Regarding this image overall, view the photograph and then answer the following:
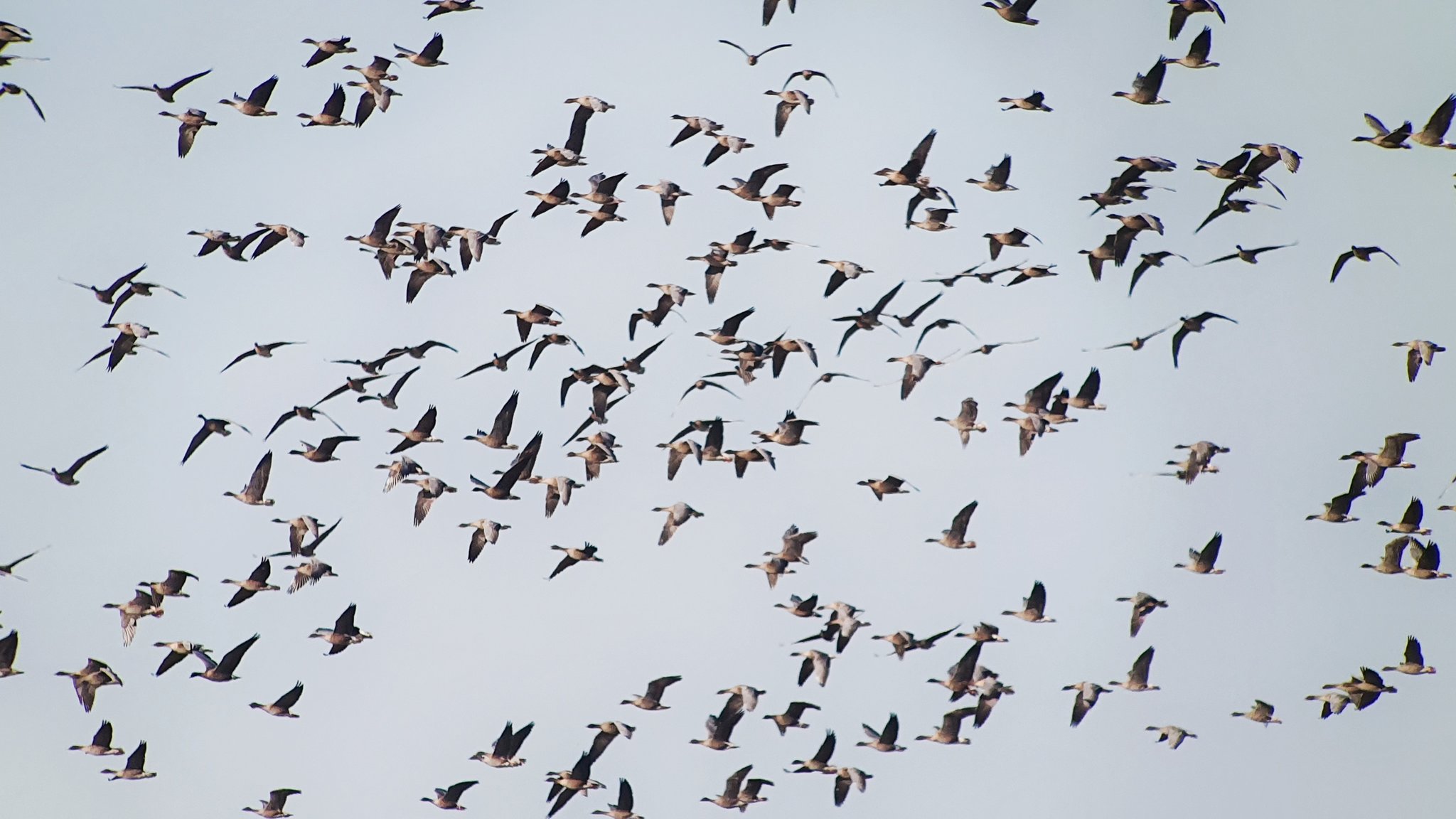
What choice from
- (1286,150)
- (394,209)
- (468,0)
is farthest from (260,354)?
(1286,150)

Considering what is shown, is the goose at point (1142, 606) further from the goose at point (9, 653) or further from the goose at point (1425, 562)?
the goose at point (9, 653)

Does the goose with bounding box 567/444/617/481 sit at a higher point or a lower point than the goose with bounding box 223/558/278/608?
higher

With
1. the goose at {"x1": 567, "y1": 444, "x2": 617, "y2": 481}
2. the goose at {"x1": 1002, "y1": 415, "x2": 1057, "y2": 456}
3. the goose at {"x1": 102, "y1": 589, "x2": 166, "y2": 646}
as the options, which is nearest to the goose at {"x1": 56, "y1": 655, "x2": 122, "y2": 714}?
the goose at {"x1": 102, "y1": 589, "x2": 166, "y2": 646}

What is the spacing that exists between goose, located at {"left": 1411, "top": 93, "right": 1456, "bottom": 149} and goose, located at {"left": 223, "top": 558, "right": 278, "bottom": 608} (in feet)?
68.2

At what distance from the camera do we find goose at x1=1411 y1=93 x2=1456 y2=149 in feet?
139

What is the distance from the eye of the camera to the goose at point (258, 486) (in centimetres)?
4516

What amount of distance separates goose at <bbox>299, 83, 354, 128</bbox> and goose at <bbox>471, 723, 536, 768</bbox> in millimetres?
11261

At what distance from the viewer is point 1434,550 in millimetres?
46000

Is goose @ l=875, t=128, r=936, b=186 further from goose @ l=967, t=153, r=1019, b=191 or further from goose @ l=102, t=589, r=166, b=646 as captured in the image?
goose @ l=102, t=589, r=166, b=646

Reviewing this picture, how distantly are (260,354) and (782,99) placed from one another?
33.0ft

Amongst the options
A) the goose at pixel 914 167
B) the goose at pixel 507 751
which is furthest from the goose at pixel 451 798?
the goose at pixel 914 167

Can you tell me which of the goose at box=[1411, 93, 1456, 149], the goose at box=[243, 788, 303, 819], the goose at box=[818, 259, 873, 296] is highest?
the goose at box=[1411, 93, 1456, 149]

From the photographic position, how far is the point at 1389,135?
42594 mm

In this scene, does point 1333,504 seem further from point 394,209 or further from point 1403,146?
point 394,209
